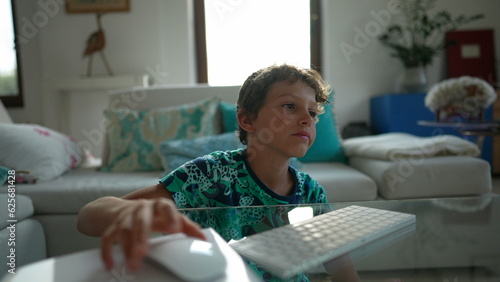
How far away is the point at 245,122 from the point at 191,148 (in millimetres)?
718

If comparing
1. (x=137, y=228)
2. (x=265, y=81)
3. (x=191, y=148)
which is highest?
(x=265, y=81)

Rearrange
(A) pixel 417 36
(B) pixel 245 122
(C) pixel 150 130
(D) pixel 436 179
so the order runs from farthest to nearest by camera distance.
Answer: (A) pixel 417 36 → (C) pixel 150 130 → (D) pixel 436 179 → (B) pixel 245 122

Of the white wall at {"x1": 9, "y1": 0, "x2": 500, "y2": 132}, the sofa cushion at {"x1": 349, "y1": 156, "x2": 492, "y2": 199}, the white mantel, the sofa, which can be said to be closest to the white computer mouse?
the sofa

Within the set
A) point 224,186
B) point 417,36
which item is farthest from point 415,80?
point 224,186

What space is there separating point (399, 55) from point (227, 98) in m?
1.71

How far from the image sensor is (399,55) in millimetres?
2926

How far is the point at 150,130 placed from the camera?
1729mm

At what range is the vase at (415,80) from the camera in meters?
2.86

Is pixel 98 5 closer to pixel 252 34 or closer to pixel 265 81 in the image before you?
pixel 252 34

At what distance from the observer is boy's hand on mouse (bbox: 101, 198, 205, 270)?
0.32m

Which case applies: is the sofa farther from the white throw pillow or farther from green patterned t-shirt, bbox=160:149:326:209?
green patterned t-shirt, bbox=160:149:326:209

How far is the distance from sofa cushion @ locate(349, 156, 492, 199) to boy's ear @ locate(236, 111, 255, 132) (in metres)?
0.74

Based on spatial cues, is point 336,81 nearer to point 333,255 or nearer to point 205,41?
point 205,41

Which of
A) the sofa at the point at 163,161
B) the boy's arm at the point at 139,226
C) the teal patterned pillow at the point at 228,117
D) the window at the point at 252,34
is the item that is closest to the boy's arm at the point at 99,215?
the boy's arm at the point at 139,226
